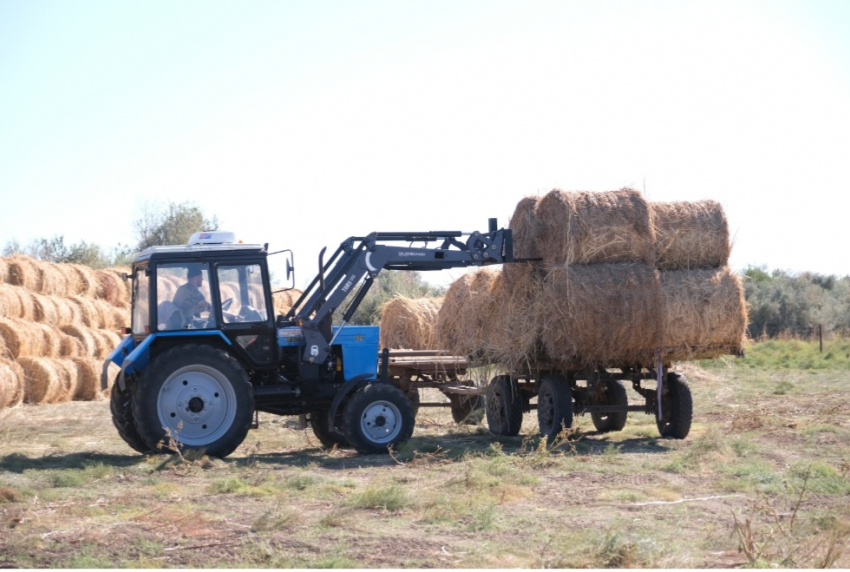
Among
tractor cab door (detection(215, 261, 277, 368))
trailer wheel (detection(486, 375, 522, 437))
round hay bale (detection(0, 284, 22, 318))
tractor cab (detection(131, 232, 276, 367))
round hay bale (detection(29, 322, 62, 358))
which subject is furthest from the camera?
round hay bale (detection(0, 284, 22, 318))

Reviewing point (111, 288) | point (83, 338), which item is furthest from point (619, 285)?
point (111, 288)

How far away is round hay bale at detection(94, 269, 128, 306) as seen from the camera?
71.4 ft

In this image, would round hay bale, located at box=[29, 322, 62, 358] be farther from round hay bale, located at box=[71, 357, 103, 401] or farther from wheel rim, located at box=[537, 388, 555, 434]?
wheel rim, located at box=[537, 388, 555, 434]

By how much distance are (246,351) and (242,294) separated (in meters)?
0.66

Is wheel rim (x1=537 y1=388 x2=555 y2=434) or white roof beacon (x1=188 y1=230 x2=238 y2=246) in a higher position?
white roof beacon (x1=188 y1=230 x2=238 y2=246)

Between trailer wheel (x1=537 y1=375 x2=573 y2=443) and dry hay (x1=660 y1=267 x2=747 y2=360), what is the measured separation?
1348 mm

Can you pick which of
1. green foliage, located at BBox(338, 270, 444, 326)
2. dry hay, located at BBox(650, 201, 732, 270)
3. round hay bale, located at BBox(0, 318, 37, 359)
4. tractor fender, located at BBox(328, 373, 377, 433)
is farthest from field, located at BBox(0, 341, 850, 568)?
green foliage, located at BBox(338, 270, 444, 326)

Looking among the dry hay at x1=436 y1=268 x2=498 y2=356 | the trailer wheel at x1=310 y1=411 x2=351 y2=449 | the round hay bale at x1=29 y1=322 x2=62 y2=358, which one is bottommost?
the trailer wheel at x1=310 y1=411 x2=351 y2=449

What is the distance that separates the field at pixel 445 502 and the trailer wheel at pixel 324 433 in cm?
36

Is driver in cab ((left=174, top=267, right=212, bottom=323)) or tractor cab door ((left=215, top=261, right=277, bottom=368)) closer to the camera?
driver in cab ((left=174, top=267, right=212, bottom=323))

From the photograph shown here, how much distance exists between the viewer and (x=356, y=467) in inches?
393

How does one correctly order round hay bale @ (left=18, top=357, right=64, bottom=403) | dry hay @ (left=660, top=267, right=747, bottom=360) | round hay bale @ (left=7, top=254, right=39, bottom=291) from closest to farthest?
dry hay @ (left=660, top=267, right=747, bottom=360)
round hay bale @ (left=18, top=357, right=64, bottom=403)
round hay bale @ (left=7, top=254, right=39, bottom=291)

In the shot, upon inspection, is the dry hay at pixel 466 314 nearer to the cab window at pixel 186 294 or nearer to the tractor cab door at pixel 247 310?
the tractor cab door at pixel 247 310

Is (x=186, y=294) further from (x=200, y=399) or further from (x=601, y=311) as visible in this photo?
(x=601, y=311)
